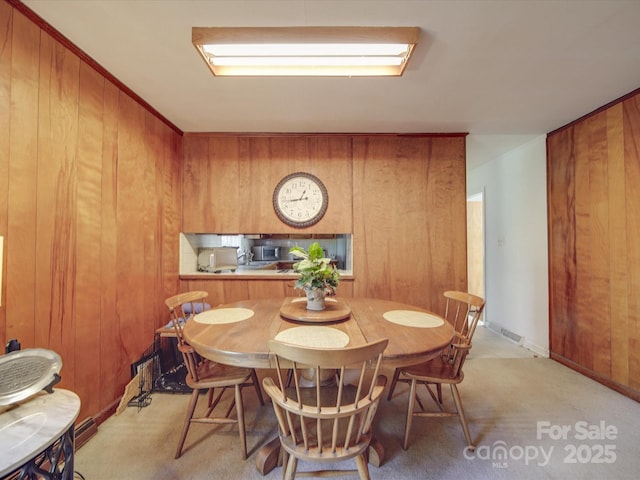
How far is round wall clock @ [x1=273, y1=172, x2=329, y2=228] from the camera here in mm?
3127

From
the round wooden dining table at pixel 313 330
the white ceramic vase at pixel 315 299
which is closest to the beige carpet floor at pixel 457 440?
the round wooden dining table at pixel 313 330

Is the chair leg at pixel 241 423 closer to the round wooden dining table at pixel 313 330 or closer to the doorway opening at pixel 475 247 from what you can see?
the round wooden dining table at pixel 313 330

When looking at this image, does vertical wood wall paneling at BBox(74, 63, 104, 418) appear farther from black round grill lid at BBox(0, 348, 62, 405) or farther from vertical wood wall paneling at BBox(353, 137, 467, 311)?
vertical wood wall paneling at BBox(353, 137, 467, 311)

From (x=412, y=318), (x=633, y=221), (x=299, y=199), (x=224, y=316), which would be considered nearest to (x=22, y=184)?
(x=224, y=316)

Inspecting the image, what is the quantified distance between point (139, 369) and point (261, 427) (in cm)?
115

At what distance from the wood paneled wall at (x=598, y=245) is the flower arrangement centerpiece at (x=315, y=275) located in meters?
2.54

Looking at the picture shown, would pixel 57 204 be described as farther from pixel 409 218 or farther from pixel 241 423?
pixel 409 218

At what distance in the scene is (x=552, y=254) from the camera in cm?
309

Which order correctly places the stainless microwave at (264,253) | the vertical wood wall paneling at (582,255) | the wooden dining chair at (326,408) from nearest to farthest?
the wooden dining chair at (326,408) → the vertical wood wall paneling at (582,255) → the stainless microwave at (264,253)

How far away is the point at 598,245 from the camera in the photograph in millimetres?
2562

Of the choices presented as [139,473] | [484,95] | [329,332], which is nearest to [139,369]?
[139,473]

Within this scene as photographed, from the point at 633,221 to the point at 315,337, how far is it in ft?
9.25

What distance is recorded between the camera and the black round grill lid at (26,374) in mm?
903

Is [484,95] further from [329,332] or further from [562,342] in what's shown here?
[562,342]
